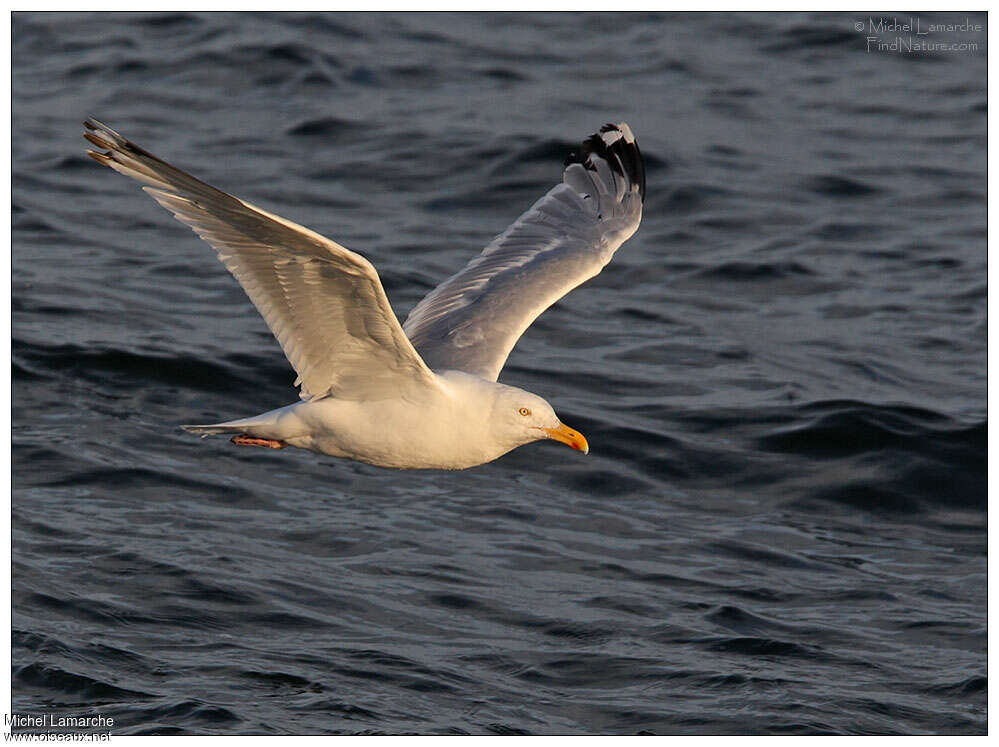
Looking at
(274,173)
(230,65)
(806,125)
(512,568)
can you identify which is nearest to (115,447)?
(512,568)

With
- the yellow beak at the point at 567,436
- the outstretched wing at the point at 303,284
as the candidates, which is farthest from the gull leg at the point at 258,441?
the yellow beak at the point at 567,436

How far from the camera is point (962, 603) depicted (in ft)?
35.7

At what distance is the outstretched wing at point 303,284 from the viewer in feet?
20.0

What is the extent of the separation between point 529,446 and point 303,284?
18.1 ft

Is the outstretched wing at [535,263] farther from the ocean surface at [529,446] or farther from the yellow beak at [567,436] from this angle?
the ocean surface at [529,446]

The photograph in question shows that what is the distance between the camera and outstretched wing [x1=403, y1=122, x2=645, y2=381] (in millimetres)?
8430

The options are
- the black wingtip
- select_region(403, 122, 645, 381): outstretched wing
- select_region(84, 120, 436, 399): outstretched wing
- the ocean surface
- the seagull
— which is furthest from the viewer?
the black wingtip

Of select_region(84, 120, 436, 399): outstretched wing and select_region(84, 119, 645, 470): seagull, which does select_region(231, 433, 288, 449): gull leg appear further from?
select_region(84, 120, 436, 399): outstretched wing

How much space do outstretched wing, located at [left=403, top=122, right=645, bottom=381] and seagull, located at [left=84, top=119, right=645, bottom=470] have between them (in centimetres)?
1

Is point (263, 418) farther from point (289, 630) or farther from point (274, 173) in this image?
point (274, 173)

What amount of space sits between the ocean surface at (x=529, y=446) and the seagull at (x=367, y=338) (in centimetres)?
215

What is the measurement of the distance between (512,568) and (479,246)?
4.85 m

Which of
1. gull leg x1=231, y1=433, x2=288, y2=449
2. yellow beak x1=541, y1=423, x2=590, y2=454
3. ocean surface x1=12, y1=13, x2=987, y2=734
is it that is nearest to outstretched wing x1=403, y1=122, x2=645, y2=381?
yellow beak x1=541, y1=423, x2=590, y2=454

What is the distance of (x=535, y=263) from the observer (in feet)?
30.2
